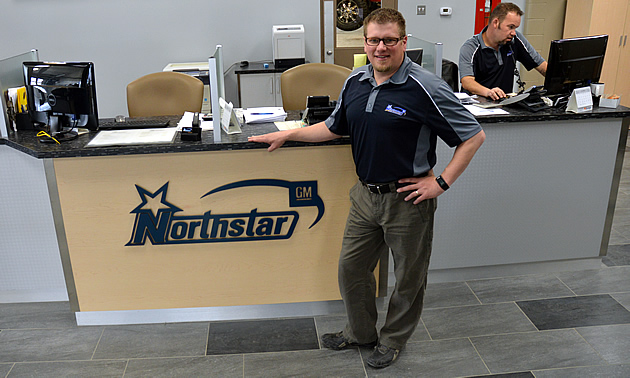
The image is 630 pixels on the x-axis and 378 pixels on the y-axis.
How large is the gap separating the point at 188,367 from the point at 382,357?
880 millimetres

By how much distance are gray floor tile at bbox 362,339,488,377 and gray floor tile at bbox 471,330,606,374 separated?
62 millimetres

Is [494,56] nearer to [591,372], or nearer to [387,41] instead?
[387,41]

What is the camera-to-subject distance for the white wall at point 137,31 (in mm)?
5594

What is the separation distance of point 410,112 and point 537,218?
1.41 m

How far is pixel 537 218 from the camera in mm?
3109

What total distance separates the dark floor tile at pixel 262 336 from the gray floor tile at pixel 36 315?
78 centimetres

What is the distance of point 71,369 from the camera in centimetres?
248

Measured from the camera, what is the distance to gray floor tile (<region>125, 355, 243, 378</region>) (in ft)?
8.01

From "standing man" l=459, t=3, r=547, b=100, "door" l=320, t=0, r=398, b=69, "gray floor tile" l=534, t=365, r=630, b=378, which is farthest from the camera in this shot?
Result: "door" l=320, t=0, r=398, b=69

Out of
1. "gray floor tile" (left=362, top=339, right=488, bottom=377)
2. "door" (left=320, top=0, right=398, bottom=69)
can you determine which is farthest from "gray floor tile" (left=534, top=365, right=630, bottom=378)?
"door" (left=320, top=0, right=398, bottom=69)

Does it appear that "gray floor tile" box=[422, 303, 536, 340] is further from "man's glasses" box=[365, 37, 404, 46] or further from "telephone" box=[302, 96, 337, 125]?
"man's glasses" box=[365, 37, 404, 46]

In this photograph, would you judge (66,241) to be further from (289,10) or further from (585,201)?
(289,10)

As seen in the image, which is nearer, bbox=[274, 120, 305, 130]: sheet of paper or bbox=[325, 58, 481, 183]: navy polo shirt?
bbox=[325, 58, 481, 183]: navy polo shirt

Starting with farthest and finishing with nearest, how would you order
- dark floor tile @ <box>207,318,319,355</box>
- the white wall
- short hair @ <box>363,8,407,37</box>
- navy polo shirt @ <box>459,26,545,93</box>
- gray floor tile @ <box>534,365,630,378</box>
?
the white wall → navy polo shirt @ <box>459,26,545,93</box> → dark floor tile @ <box>207,318,319,355</box> → gray floor tile @ <box>534,365,630,378</box> → short hair @ <box>363,8,407,37</box>
